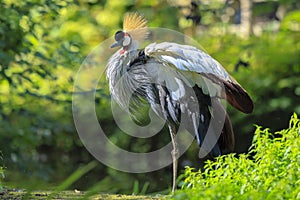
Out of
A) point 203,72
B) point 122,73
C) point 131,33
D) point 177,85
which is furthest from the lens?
point 131,33

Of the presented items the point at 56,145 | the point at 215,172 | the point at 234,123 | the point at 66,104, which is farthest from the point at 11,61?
the point at 215,172

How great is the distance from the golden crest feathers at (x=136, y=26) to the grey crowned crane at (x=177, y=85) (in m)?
0.03

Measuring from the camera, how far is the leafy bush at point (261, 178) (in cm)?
324

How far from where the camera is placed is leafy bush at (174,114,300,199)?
324cm

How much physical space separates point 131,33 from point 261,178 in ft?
7.44

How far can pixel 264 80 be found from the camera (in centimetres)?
848

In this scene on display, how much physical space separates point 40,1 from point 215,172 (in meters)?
4.40

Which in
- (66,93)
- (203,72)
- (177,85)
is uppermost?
(203,72)

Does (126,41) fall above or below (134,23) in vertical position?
below

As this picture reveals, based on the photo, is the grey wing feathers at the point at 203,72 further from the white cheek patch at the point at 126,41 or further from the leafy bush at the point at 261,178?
the leafy bush at the point at 261,178

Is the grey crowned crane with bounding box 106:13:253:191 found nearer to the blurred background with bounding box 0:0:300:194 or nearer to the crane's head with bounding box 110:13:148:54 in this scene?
the crane's head with bounding box 110:13:148:54

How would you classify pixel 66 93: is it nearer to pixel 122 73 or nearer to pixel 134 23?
pixel 134 23

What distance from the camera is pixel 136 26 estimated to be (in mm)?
5699

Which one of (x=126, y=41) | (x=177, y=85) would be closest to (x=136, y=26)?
(x=126, y=41)
